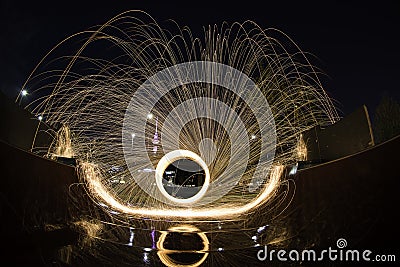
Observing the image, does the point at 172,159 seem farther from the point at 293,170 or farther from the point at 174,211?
the point at 293,170

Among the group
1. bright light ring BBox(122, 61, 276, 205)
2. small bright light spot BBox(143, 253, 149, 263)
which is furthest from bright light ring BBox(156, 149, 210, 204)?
small bright light spot BBox(143, 253, 149, 263)

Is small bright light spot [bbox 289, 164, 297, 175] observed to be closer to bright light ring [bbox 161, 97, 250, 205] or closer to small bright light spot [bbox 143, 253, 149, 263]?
small bright light spot [bbox 143, 253, 149, 263]

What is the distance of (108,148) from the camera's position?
23.4 feet

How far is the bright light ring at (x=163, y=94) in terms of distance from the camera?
23.2ft

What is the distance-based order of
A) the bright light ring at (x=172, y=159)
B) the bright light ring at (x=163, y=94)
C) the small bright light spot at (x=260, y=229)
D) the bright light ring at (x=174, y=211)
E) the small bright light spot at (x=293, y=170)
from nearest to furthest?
the small bright light spot at (x=260, y=229), the small bright light spot at (x=293, y=170), the bright light ring at (x=174, y=211), the bright light ring at (x=172, y=159), the bright light ring at (x=163, y=94)

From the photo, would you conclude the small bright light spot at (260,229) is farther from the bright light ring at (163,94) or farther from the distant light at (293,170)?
the bright light ring at (163,94)

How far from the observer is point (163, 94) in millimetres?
7379

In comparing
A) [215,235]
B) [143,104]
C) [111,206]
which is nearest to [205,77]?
[143,104]

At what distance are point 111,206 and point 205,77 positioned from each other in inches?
164

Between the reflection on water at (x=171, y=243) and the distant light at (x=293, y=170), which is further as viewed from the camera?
the distant light at (x=293, y=170)

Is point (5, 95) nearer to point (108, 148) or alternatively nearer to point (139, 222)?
point (139, 222)

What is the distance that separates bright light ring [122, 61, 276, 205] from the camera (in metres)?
7.09

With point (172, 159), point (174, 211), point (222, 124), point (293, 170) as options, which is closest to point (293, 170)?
point (293, 170)

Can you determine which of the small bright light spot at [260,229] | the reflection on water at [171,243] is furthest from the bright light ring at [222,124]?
the reflection on water at [171,243]
